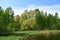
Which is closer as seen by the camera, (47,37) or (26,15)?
(47,37)

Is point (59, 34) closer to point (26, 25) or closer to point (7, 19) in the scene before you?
point (7, 19)

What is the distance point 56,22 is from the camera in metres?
62.5

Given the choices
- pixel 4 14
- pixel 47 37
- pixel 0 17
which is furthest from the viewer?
pixel 4 14

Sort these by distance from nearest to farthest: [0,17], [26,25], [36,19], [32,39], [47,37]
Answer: [32,39]
[47,37]
[0,17]
[36,19]
[26,25]

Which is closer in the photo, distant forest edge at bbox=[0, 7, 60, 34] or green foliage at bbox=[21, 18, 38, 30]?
distant forest edge at bbox=[0, 7, 60, 34]

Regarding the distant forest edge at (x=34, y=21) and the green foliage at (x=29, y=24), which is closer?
the distant forest edge at (x=34, y=21)

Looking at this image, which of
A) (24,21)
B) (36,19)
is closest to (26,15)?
(24,21)

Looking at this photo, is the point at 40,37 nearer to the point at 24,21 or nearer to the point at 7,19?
the point at 7,19

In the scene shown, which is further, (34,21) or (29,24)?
(29,24)

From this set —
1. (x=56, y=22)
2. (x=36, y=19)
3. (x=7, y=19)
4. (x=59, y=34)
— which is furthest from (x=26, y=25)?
(x=59, y=34)

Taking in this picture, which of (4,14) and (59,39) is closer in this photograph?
(59,39)

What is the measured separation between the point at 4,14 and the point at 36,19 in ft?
63.8

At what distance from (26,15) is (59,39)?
55.2 metres

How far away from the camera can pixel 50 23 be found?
61.5 m
